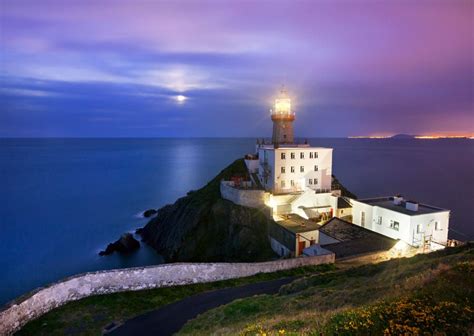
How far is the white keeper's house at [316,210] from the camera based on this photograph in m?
22.2

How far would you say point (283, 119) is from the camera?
131 ft

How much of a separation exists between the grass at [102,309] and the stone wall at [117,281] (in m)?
0.29

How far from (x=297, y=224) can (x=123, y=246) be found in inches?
822

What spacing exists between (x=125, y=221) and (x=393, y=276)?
1566 inches

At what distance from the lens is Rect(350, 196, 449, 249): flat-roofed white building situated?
22156mm

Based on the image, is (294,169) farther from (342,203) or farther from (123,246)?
(123,246)

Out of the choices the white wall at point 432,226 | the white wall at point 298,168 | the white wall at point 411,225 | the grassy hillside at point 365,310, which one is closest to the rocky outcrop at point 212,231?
the white wall at point 298,168

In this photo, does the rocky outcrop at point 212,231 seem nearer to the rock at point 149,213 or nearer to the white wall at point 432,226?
the rock at point 149,213

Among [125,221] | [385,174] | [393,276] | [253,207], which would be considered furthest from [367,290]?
[385,174]

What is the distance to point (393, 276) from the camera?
12523mm

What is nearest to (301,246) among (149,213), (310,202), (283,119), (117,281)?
(310,202)

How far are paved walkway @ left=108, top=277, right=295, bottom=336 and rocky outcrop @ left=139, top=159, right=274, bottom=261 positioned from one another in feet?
39.6

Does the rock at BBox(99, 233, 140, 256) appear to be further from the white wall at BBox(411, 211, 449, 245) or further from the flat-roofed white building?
the white wall at BBox(411, 211, 449, 245)

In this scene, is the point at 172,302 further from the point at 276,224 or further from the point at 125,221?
the point at 125,221
